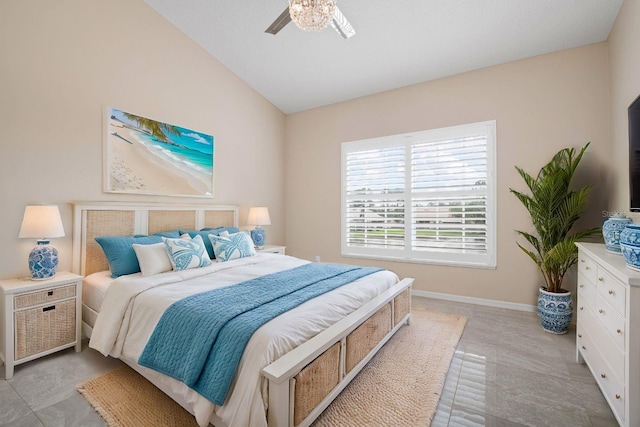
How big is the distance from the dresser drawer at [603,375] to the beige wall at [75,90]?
4.12 m

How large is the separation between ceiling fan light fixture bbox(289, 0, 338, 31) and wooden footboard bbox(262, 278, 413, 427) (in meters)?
2.09

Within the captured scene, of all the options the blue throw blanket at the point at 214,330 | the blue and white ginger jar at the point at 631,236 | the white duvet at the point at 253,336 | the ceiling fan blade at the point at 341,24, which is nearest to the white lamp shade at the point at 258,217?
the white duvet at the point at 253,336

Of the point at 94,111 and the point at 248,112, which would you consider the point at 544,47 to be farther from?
the point at 94,111

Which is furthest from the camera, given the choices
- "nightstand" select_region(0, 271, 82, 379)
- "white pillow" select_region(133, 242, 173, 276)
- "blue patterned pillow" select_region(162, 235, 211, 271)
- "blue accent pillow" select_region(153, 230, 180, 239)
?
"blue accent pillow" select_region(153, 230, 180, 239)

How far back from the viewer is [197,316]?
5.70 feet

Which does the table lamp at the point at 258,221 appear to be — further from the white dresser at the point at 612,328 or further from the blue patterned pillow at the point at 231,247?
the white dresser at the point at 612,328

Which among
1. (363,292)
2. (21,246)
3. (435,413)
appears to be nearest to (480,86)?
(363,292)

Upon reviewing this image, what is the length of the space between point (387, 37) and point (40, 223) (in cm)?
378

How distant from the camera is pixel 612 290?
1.75 m

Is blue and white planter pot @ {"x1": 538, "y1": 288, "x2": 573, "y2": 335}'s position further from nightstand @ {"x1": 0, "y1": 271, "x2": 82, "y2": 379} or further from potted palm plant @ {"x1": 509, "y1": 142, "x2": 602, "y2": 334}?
nightstand @ {"x1": 0, "y1": 271, "x2": 82, "y2": 379}

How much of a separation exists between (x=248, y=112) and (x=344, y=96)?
1528 mm

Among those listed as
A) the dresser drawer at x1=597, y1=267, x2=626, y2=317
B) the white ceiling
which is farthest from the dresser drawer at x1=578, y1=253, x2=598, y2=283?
the white ceiling

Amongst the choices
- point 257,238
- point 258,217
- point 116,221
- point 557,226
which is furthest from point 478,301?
point 116,221

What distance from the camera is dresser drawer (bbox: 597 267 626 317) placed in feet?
5.26
